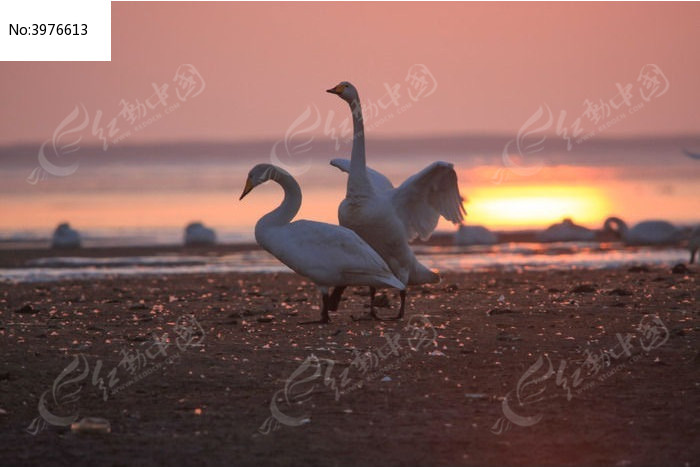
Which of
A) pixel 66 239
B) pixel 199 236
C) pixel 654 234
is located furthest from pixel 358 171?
pixel 66 239

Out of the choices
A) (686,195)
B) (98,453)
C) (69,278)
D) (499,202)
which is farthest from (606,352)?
(686,195)

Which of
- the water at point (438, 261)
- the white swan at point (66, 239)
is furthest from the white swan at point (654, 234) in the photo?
the white swan at point (66, 239)

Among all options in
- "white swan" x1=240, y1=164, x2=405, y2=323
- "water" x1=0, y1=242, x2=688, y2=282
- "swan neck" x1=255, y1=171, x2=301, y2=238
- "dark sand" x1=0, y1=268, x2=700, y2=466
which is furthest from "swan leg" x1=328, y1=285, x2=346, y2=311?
"water" x1=0, y1=242, x2=688, y2=282

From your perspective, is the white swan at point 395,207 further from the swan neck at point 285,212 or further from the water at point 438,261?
the water at point 438,261

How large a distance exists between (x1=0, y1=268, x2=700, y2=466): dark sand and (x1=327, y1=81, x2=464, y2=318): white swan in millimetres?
604

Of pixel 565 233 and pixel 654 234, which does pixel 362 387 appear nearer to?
pixel 654 234

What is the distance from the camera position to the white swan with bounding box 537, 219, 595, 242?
79.9 ft

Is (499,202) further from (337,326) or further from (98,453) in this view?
(98,453)

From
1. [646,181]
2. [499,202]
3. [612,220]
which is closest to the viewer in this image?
[612,220]

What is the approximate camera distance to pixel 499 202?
37.9 metres

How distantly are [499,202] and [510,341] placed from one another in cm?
2749

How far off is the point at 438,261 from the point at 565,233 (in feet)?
14.8

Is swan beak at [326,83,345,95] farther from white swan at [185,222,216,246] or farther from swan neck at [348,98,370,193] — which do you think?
white swan at [185,222,216,246]

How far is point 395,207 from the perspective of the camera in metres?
13.5
